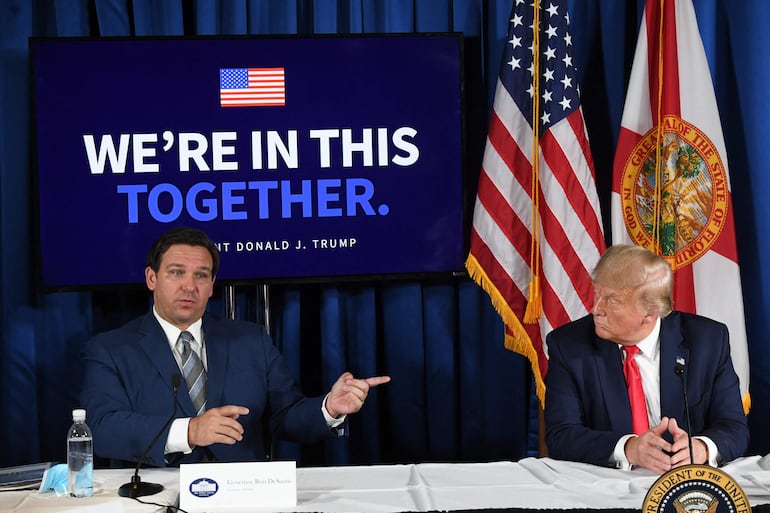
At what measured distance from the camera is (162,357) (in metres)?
3.02

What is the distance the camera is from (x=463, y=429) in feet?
14.3

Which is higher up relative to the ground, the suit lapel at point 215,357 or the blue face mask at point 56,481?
the suit lapel at point 215,357

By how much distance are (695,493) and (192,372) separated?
179 centimetres

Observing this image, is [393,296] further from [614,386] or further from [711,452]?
[711,452]

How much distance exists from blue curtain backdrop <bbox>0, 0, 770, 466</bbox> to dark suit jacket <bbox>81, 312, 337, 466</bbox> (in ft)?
2.86

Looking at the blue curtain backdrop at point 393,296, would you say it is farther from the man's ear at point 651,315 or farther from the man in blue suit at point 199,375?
the man's ear at point 651,315

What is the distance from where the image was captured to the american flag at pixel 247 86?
3.95 m

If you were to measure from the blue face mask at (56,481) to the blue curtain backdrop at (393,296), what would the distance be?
184 cm

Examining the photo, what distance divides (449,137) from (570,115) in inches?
20.1

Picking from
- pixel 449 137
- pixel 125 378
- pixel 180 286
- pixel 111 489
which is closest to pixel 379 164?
pixel 449 137

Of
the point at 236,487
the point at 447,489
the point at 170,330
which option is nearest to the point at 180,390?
the point at 170,330

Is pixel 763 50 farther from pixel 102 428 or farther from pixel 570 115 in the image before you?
pixel 102 428

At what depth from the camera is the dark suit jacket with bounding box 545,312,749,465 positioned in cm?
276

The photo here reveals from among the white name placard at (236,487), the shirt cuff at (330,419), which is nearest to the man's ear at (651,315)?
the shirt cuff at (330,419)
